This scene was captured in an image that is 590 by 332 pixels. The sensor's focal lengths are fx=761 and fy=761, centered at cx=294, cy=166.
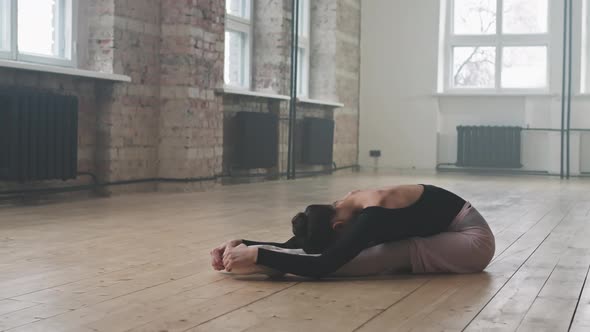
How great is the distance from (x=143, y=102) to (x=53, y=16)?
48.1 inches

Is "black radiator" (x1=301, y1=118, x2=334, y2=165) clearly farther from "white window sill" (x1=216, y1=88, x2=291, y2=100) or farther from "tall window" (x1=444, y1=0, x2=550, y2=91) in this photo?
"tall window" (x1=444, y1=0, x2=550, y2=91)

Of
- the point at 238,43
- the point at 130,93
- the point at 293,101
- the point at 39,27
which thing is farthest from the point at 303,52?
the point at 39,27

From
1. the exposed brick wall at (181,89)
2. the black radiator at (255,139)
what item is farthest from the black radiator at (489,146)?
the exposed brick wall at (181,89)

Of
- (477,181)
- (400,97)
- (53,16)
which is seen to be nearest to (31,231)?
(53,16)

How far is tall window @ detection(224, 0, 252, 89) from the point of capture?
9805 millimetres

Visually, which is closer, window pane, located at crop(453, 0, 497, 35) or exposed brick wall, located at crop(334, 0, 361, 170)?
exposed brick wall, located at crop(334, 0, 361, 170)

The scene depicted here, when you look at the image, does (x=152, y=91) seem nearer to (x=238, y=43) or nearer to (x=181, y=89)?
(x=181, y=89)

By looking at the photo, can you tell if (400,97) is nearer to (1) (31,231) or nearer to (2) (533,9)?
(2) (533,9)

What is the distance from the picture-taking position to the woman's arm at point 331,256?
9.72 feet

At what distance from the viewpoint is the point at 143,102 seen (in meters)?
7.62

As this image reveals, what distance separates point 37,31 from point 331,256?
15.3ft

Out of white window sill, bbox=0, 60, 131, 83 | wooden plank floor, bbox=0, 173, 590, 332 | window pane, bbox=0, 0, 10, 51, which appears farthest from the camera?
window pane, bbox=0, 0, 10, 51

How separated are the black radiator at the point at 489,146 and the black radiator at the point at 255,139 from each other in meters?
4.26

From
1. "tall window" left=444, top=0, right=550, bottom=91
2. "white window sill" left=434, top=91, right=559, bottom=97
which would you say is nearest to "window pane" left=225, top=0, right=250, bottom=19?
"white window sill" left=434, top=91, right=559, bottom=97
